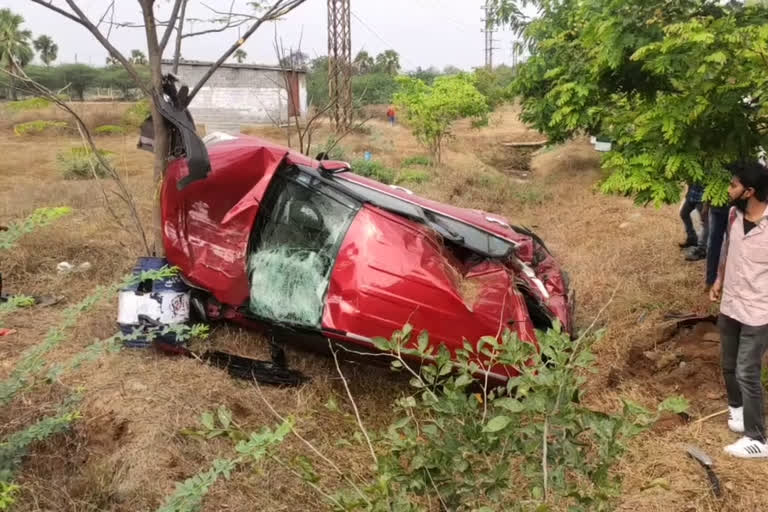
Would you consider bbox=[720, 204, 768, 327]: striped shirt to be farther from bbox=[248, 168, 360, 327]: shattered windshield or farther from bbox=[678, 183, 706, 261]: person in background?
bbox=[678, 183, 706, 261]: person in background

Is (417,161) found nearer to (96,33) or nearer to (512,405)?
(96,33)

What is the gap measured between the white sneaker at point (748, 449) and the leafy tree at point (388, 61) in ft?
151

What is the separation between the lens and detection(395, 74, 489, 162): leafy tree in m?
15.6

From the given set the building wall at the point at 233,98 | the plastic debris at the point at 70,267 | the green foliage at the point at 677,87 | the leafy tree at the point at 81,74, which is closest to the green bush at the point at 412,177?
the plastic debris at the point at 70,267

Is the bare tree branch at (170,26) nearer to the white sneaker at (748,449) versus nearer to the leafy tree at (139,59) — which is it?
the leafy tree at (139,59)

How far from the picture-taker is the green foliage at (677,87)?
3174 millimetres

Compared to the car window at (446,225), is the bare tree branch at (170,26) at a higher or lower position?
higher

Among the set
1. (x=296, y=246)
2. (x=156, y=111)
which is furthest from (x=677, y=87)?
(x=156, y=111)

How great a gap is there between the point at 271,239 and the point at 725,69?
9.22 feet

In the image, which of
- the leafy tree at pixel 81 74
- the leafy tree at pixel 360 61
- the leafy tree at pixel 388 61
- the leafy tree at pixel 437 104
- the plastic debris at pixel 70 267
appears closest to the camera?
the plastic debris at pixel 70 267

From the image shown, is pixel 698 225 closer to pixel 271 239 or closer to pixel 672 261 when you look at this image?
pixel 672 261

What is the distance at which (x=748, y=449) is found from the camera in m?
3.14

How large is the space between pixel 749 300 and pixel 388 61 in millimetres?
48815

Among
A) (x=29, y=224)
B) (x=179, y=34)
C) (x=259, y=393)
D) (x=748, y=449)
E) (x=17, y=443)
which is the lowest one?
(x=748, y=449)
